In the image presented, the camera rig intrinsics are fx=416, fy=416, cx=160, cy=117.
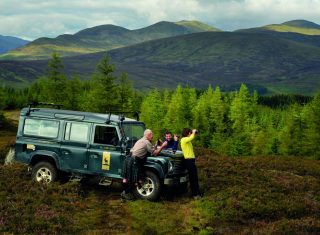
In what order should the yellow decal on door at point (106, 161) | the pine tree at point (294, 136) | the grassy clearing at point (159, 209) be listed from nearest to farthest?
1. the grassy clearing at point (159, 209)
2. the yellow decal on door at point (106, 161)
3. the pine tree at point (294, 136)

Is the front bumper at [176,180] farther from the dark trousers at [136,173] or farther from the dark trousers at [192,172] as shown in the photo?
the dark trousers at [136,173]

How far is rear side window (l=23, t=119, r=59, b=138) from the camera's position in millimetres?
18531

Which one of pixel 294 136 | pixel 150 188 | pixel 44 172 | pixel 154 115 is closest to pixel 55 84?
pixel 154 115

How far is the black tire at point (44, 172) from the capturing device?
60.8ft

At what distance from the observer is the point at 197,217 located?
49.6 ft

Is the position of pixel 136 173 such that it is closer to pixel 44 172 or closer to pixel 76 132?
pixel 76 132

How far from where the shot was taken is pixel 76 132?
18.2 m

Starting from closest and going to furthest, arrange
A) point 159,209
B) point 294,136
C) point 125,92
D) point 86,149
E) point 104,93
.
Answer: point 159,209 < point 86,149 < point 104,93 < point 294,136 < point 125,92

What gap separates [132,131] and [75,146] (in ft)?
8.41

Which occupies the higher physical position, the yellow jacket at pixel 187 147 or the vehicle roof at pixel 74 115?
the vehicle roof at pixel 74 115

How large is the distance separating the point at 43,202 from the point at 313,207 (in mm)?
10833

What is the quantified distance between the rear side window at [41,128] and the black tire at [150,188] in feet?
14.8

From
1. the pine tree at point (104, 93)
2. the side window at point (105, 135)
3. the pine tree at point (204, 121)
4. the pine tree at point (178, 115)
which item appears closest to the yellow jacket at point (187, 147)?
the side window at point (105, 135)

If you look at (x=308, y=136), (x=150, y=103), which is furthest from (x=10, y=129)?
(x=308, y=136)
